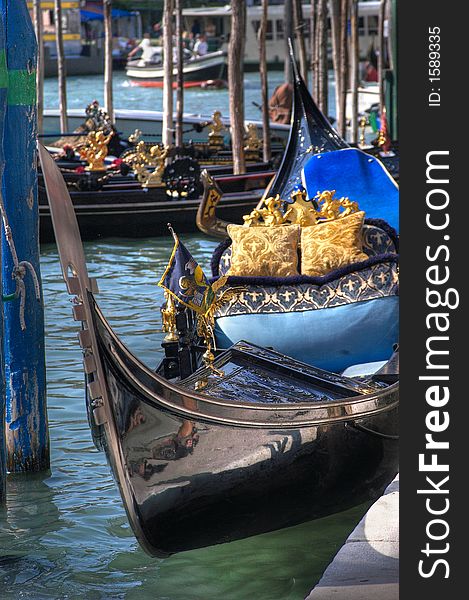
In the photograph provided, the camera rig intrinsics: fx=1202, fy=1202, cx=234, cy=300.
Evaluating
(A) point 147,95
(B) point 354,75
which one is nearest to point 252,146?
(B) point 354,75

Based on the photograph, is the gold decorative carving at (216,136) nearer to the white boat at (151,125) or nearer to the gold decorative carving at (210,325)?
the white boat at (151,125)

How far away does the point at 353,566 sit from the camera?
2168 millimetres

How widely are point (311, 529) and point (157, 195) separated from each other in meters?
5.06

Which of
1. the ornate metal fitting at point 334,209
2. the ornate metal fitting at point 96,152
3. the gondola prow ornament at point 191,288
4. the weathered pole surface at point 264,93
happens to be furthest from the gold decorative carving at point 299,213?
the weathered pole surface at point 264,93

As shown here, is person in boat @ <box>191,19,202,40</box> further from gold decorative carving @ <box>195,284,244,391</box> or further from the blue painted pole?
the blue painted pole

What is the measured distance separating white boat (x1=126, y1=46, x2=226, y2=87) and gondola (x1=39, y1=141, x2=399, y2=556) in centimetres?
2214

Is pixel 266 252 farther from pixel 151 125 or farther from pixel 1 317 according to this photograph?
pixel 151 125

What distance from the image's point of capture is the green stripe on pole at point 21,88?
123 inches

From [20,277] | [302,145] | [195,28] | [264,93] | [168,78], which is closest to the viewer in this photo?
[20,277]

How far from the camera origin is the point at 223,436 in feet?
8.57

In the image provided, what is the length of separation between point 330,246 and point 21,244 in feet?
3.52

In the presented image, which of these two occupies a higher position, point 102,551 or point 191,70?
point 191,70

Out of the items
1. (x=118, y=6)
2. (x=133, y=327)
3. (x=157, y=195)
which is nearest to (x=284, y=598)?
(x=133, y=327)

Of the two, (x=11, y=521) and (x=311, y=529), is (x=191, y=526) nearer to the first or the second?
(x=311, y=529)
